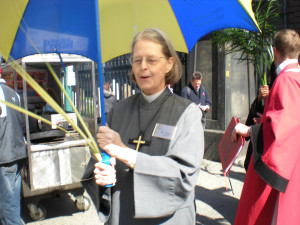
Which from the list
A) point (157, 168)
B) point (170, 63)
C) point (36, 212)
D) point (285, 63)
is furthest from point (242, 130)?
point (36, 212)

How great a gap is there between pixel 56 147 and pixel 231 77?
435 centimetres

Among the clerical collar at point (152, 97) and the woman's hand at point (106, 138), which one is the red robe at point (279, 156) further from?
the woman's hand at point (106, 138)

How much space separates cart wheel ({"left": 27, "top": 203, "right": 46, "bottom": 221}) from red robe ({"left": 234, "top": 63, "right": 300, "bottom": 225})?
296 cm

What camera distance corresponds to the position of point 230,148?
285cm

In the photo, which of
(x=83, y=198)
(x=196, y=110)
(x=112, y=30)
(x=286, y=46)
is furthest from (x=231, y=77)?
(x=196, y=110)

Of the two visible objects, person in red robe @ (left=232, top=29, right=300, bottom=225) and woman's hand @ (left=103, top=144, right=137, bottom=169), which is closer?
woman's hand @ (left=103, top=144, right=137, bottom=169)

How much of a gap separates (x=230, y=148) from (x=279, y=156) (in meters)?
0.76

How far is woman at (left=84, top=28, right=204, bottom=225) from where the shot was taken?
4.83 feet

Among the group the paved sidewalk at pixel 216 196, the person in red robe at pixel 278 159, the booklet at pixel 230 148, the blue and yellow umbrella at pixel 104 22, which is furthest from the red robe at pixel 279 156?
the paved sidewalk at pixel 216 196

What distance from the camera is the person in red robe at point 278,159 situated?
2.11m

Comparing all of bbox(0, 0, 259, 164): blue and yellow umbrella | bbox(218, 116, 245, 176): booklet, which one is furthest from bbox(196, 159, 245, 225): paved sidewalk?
bbox(0, 0, 259, 164): blue and yellow umbrella

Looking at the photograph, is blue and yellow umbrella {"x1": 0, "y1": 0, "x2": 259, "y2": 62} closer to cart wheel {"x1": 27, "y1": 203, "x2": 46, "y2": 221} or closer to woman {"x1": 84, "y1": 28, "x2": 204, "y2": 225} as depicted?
woman {"x1": 84, "y1": 28, "x2": 204, "y2": 225}

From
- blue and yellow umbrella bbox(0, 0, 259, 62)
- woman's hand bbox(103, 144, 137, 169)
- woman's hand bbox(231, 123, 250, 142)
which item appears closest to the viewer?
woman's hand bbox(103, 144, 137, 169)

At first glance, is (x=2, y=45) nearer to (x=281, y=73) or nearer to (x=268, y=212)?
(x=281, y=73)
